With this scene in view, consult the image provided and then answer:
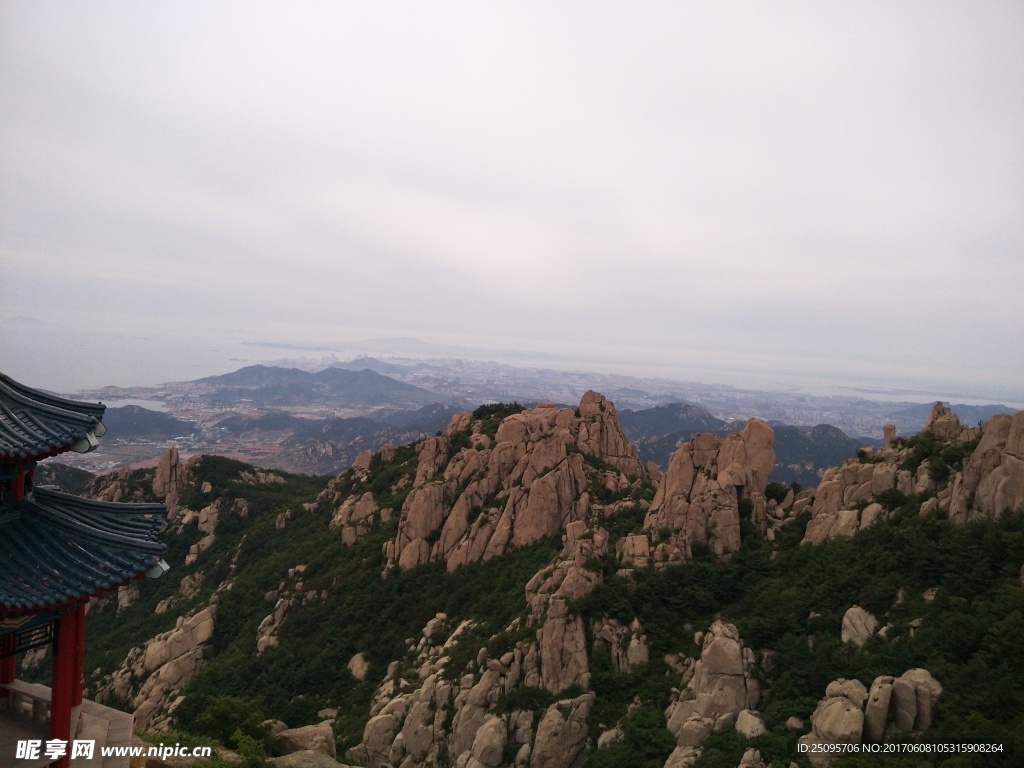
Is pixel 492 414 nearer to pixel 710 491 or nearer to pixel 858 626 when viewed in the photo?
pixel 710 491

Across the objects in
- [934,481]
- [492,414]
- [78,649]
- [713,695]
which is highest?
[934,481]

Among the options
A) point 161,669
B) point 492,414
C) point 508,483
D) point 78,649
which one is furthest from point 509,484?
point 78,649

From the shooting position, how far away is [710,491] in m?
27.9

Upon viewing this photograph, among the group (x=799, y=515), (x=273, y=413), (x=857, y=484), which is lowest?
(x=273, y=413)

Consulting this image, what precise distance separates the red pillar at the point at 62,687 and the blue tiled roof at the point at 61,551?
3.29 ft

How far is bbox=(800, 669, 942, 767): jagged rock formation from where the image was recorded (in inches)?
614

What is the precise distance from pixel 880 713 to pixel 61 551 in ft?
65.1

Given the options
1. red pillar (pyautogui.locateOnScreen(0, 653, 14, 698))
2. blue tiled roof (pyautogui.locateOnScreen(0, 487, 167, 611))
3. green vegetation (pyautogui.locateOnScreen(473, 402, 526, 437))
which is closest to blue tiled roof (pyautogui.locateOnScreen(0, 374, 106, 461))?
blue tiled roof (pyautogui.locateOnScreen(0, 487, 167, 611))

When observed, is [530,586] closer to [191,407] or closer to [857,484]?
[857,484]

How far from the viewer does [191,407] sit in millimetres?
153875

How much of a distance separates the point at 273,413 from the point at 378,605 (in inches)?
5593

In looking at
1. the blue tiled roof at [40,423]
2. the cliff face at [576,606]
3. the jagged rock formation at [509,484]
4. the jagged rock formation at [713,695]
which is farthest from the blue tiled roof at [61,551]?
the jagged rock formation at [509,484]

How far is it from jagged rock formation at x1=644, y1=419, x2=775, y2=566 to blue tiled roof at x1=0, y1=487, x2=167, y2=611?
2159 centimetres

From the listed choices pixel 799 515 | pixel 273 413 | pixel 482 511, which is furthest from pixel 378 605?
pixel 273 413
